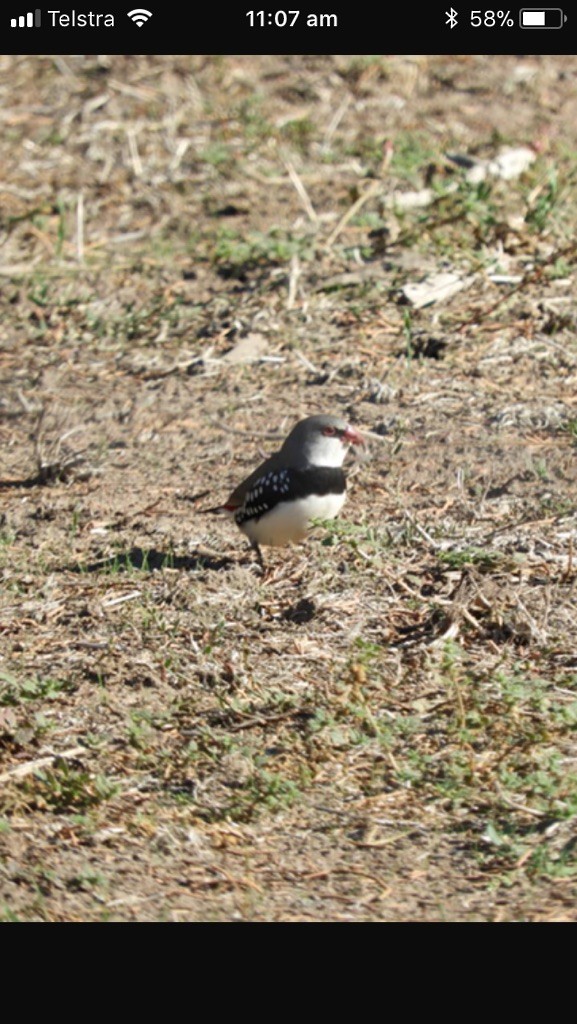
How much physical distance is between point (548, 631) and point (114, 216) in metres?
6.57

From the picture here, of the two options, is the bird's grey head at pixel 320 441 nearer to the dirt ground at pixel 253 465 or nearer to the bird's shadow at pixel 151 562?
the dirt ground at pixel 253 465

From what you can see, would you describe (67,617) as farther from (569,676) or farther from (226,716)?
(569,676)

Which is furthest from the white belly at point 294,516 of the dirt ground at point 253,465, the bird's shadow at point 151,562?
the bird's shadow at point 151,562

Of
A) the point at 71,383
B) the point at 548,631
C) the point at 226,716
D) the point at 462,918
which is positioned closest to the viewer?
the point at 462,918

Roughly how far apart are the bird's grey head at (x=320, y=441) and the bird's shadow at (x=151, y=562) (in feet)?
2.08

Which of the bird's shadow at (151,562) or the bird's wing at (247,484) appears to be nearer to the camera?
the bird's shadow at (151,562)

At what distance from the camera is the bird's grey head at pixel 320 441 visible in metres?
7.14

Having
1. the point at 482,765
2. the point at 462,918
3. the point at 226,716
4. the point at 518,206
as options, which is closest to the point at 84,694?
the point at 226,716
